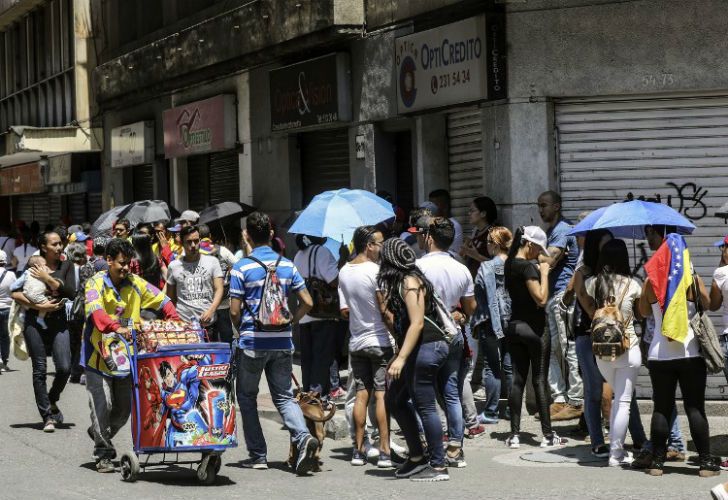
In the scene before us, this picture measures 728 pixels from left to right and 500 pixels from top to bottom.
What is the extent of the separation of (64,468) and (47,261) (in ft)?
10.3

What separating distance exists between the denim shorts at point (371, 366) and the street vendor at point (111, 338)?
56.4 inches

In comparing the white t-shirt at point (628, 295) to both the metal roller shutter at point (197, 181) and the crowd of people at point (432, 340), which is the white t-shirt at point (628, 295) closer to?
the crowd of people at point (432, 340)

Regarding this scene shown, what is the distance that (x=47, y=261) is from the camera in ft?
43.2

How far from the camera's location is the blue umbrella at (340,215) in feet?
38.4

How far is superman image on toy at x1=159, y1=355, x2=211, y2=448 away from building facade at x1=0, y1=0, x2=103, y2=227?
20156 mm

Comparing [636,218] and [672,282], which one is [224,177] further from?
[672,282]

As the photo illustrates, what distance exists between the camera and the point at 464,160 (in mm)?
15203

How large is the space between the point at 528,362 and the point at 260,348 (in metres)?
2.31

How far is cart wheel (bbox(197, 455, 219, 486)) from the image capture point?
9.66 m

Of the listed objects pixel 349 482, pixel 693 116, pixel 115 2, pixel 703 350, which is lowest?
pixel 349 482

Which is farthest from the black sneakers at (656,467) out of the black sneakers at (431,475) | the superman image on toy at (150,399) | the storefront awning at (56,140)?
the storefront awning at (56,140)

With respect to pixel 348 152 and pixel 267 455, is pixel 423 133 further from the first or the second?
pixel 267 455

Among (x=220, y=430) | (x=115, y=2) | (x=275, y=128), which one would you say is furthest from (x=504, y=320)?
(x=115, y=2)

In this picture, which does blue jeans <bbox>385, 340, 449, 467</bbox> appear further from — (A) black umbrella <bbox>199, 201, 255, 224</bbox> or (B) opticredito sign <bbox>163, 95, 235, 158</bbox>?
(B) opticredito sign <bbox>163, 95, 235, 158</bbox>
